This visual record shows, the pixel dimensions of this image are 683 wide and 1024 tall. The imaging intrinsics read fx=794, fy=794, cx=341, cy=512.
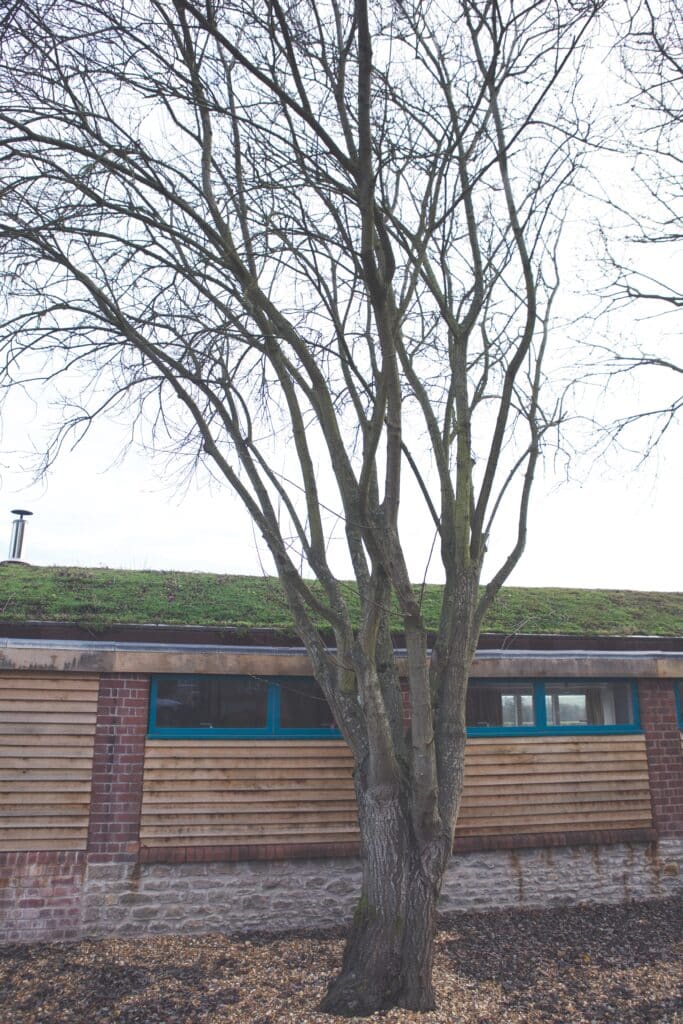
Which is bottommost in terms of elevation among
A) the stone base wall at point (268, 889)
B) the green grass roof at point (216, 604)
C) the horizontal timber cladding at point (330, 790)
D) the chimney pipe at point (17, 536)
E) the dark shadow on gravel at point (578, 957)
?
the dark shadow on gravel at point (578, 957)

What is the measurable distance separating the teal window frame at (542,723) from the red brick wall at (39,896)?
4274 millimetres

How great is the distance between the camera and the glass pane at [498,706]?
891 cm

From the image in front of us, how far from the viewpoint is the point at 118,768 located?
25.1 ft

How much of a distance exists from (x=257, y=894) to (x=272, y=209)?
6405 millimetres

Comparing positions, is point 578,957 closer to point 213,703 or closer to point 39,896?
point 213,703

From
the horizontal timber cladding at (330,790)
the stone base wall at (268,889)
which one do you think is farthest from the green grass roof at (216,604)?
the stone base wall at (268,889)

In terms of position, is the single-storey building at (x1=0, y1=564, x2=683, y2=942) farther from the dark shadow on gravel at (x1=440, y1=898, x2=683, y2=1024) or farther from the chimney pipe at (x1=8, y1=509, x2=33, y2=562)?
the chimney pipe at (x1=8, y1=509, x2=33, y2=562)

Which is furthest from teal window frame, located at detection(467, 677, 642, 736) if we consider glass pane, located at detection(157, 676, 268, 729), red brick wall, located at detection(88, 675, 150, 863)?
red brick wall, located at detection(88, 675, 150, 863)

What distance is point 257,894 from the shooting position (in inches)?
302

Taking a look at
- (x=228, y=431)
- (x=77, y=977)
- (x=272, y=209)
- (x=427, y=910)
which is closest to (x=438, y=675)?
(x=427, y=910)

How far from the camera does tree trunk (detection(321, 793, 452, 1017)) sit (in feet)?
18.6

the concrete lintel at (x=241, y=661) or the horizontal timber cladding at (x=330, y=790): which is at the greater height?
the concrete lintel at (x=241, y=661)

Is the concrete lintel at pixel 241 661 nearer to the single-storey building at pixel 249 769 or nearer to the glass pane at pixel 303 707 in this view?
the single-storey building at pixel 249 769

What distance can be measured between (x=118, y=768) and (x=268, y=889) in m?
1.87
